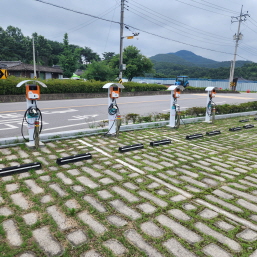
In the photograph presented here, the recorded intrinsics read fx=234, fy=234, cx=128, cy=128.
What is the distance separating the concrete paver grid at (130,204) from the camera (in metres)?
2.63

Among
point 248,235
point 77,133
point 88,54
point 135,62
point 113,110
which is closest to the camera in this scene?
point 248,235

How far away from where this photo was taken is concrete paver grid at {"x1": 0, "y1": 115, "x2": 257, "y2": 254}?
2627 millimetres

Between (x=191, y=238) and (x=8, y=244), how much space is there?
2.07 m

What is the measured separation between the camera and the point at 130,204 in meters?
3.44

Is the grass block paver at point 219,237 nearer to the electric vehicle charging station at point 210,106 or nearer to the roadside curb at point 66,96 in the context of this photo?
the electric vehicle charging station at point 210,106

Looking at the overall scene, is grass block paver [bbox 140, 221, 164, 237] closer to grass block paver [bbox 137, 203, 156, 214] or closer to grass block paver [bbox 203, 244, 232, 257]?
grass block paver [bbox 137, 203, 156, 214]

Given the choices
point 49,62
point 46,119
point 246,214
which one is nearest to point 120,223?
point 246,214

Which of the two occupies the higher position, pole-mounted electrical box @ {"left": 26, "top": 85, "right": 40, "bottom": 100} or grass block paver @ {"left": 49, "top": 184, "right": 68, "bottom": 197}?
pole-mounted electrical box @ {"left": 26, "top": 85, "right": 40, "bottom": 100}

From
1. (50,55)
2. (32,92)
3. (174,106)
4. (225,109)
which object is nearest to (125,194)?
(32,92)

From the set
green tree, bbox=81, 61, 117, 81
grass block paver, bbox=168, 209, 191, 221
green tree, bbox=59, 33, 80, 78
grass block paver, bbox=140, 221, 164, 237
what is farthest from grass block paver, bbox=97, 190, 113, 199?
green tree, bbox=59, 33, 80, 78

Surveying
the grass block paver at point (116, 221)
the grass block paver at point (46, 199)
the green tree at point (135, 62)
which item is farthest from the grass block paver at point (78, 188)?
the green tree at point (135, 62)

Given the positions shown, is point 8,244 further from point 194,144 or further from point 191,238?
point 194,144

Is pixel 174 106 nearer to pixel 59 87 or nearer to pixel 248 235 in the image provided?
pixel 248 235

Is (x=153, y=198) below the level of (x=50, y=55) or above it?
below
